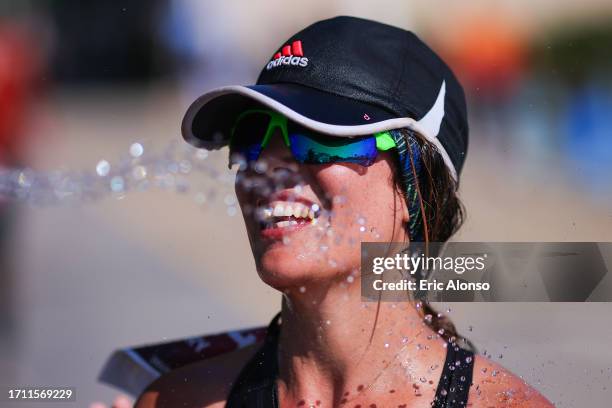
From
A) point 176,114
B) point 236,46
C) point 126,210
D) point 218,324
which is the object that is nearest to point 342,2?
point 236,46

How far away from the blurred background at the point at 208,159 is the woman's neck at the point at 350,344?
327mm

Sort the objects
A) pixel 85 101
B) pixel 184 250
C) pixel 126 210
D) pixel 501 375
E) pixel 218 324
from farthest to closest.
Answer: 1. pixel 85 101
2. pixel 126 210
3. pixel 184 250
4. pixel 218 324
5. pixel 501 375

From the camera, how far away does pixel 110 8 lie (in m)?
13.9

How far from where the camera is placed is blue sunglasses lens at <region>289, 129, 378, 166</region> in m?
1.94

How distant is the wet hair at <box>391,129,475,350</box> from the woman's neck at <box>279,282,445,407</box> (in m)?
0.09

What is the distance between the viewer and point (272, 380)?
218cm

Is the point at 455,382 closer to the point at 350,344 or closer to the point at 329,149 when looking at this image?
the point at 350,344

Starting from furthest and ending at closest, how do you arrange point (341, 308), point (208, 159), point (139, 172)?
1. point (208, 159)
2. point (139, 172)
3. point (341, 308)

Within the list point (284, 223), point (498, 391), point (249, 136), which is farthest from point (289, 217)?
point (498, 391)

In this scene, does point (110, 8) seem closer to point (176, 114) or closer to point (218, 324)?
point (176, 114)


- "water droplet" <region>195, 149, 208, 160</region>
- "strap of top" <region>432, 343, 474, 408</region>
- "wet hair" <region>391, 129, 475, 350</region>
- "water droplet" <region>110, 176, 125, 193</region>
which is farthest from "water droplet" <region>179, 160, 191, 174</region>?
"strap of top" <region>432, 343, 474, 408</region>

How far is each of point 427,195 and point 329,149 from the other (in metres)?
0.29

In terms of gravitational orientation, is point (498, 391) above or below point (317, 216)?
below

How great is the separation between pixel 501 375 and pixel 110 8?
42.1 feet
